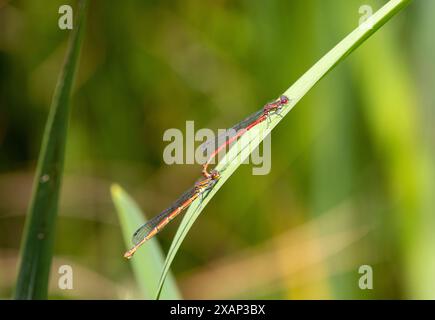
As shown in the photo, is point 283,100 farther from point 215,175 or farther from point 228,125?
point 228,125

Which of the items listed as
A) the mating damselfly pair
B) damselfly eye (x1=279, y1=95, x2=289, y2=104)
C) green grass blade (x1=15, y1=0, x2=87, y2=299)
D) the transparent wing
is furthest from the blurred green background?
green grass blade (x1=15, y1=0, x2=87, y2=299)

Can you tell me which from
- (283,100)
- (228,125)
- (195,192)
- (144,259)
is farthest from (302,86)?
(228,125)

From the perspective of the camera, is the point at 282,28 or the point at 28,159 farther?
the point at 28,159

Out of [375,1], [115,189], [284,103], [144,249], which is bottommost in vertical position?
[144,249]

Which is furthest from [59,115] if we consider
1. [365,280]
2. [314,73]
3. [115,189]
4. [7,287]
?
[7,287]

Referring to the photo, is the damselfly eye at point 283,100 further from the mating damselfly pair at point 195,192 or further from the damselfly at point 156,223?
the damselfly at point 156,223

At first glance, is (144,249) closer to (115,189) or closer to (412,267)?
(115,189)

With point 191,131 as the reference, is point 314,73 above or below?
below

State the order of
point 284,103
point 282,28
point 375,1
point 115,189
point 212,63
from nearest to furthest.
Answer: point 284,103
point 115,189
point 375,1
point 282,28
point 212,63
